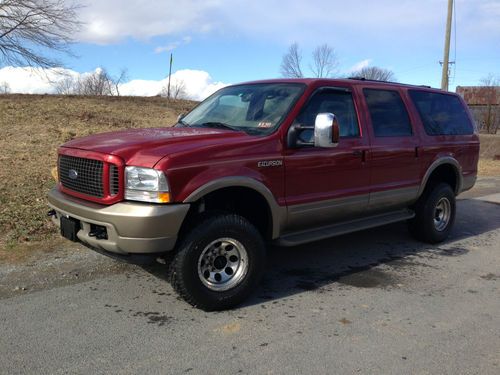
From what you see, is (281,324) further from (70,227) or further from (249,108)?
(249,108)

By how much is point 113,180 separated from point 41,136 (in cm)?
1013

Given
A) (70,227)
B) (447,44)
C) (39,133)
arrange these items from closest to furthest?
(70,227) < (39,133) < (447,44)

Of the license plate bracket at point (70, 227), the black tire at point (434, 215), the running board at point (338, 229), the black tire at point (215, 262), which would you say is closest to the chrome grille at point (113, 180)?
the license plate bracket at point (70, 227)

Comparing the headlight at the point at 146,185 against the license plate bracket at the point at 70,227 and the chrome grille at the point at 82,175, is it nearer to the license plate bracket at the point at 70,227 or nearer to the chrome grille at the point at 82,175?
the chrome grille at the point at 82,175

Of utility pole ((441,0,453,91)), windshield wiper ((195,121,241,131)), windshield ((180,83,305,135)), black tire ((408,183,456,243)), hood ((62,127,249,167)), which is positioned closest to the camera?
hood ((62,127,249,167))

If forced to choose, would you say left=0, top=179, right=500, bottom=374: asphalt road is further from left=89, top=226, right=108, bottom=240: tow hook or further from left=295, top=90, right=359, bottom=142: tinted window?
left=295, top=90, right=359, bottom=142: tinted window

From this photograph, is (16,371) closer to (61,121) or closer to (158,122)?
(61,121)

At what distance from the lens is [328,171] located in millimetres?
4656

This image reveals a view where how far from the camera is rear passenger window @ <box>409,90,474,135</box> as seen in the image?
592 centimetres

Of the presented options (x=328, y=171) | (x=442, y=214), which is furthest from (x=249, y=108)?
(x=442, y=214)

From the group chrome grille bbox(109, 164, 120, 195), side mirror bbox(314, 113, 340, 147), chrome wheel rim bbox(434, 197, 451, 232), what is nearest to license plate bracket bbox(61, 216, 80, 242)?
chrome grille bbox(109, 164, 120, 195)

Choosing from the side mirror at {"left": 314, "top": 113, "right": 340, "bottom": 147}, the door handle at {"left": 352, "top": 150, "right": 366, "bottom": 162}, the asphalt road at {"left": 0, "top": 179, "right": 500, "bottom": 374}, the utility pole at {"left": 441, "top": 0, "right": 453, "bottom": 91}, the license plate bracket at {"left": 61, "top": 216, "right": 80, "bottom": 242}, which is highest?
the utility pole at {"left": 441, "top": 0, "right": 453, "bottom": 91}

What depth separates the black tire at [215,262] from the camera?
3.75 m

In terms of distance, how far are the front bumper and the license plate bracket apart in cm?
25
